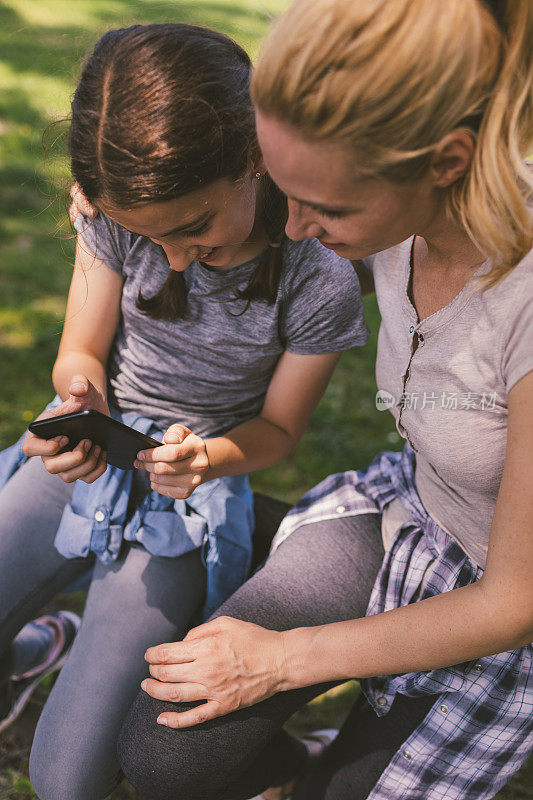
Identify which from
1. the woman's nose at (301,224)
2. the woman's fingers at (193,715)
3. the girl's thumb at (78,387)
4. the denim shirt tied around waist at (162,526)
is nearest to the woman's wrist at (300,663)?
the woman's fingers at (193,715)

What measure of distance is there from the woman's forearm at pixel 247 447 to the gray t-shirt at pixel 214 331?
0.09m

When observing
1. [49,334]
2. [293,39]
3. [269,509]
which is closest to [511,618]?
[269,509]

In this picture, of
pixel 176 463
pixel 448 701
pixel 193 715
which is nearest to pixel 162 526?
pixel 176 463

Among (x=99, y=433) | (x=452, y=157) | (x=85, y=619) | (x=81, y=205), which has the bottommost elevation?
(x=85, y=619)

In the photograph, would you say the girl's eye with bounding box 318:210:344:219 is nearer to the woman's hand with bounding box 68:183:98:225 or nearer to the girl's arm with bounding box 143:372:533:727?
the girl's arm with bounding box 143:372:533:727

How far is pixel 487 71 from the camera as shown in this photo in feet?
3.85

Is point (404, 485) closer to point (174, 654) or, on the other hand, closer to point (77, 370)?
point (174, 654)

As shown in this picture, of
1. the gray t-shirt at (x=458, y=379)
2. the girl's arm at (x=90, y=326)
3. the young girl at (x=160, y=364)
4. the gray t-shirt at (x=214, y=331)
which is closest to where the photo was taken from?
the gray t-shirt at (x=458, y=379)

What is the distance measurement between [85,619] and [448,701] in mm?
927

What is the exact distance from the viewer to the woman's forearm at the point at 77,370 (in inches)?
78.8

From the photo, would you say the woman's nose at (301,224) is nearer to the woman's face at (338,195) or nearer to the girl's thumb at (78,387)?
the woman's face at (338,195)

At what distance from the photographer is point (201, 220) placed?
1.58 m

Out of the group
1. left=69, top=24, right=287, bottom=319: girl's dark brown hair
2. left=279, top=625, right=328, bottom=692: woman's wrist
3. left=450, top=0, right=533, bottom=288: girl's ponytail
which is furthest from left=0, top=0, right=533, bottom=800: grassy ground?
left=279, top=625, right=328, bottom=692: woman's wrist

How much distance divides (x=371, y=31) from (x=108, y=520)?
4.38 feet
